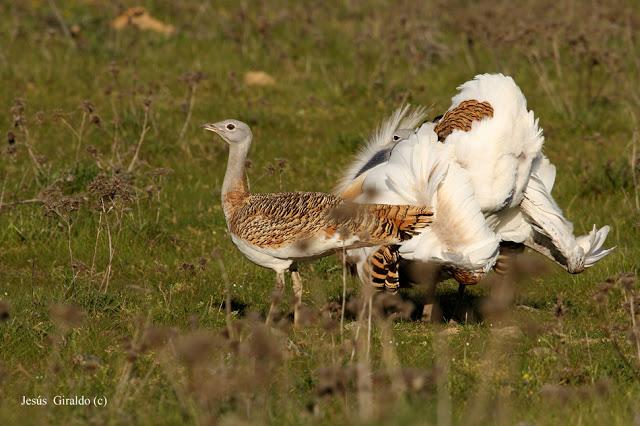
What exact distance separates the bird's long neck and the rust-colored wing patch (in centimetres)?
101

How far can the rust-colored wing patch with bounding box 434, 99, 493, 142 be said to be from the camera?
223 inches

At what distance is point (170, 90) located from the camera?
31.0ft

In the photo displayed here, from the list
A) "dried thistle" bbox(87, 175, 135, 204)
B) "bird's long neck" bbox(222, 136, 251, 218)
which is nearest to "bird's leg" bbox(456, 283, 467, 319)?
"bird's long neck" bbox(222, 136, 251, 218)

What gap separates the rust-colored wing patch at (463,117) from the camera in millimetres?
5668

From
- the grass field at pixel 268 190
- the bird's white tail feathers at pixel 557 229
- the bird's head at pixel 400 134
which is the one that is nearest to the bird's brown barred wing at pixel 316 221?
the grass field at pixel 268 190

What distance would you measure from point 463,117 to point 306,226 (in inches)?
39.4

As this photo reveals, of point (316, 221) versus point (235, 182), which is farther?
point (235, 182)

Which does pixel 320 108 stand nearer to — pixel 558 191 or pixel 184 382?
pixel 558 191

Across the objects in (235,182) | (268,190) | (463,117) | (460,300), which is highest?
(463,117)

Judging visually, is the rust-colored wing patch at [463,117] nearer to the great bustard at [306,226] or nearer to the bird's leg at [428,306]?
the great bustard at [306,226]

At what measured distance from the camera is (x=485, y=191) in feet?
18.1

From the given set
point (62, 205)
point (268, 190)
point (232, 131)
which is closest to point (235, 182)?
point (232, 131)

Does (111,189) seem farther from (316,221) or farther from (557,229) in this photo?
(557,229)

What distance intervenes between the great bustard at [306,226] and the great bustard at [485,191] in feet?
0.35
